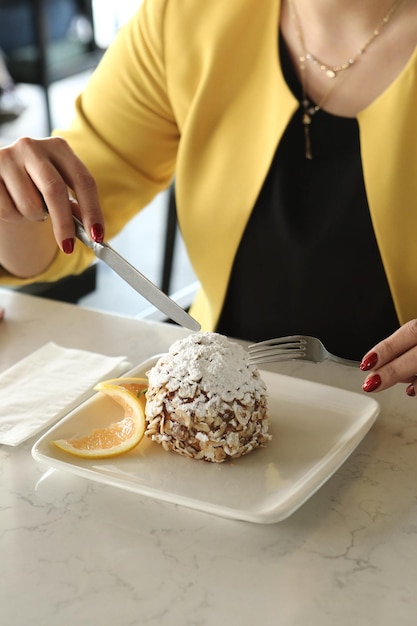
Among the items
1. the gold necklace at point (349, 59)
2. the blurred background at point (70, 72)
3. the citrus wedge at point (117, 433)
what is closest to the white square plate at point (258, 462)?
the citrus wedge at point (117, 433)

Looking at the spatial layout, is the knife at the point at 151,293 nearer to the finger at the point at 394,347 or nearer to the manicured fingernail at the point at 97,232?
the manicured fingernail at the point at 97,232

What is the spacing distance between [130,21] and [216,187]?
1.10 feet

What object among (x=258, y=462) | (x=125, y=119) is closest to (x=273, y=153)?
(x=125, y=119)

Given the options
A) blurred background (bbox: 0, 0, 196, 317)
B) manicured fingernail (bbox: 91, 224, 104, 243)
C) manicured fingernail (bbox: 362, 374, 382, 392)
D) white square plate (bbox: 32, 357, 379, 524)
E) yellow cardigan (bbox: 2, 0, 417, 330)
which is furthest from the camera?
blurred background (bbox: 0, 0, 196, 317)

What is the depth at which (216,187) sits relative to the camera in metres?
1.46

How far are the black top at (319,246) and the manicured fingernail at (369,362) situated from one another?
0.40 m

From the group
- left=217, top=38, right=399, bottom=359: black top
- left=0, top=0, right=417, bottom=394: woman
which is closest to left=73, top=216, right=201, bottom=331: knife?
left=0, top=0, right=417, bottom=394: woman

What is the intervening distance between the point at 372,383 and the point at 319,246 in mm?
433

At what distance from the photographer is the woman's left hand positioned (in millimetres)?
987

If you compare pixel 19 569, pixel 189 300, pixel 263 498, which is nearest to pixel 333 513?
pixel 263 498

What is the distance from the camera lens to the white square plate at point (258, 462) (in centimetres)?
86

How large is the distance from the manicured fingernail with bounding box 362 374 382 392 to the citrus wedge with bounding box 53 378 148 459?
0.26 metres

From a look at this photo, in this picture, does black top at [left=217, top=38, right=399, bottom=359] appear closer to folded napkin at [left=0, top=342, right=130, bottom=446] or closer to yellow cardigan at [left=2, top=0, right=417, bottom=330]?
yellow cardigan at [left=2, top=0, right=417, bottom=330]

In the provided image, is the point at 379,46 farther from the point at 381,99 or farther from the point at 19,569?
the point at 19,569
